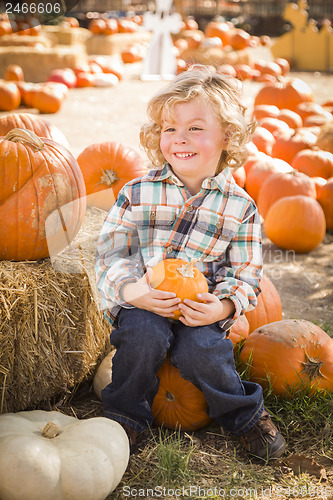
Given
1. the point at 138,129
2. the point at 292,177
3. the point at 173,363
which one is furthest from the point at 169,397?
the point at 138,129

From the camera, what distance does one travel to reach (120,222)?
2.57m

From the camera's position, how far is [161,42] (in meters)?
11.6

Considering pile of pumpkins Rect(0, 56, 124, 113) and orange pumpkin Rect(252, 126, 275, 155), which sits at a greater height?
orange pumpkin Rect(252, 126, 275, 155)

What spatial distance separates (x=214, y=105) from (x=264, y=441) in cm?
150

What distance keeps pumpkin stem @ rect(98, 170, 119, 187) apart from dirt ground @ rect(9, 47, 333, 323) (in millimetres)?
784

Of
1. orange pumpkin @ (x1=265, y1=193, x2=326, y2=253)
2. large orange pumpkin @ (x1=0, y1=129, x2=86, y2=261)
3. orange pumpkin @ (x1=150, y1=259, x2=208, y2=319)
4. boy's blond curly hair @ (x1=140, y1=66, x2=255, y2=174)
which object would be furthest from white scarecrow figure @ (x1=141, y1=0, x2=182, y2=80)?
orange pumpkin @ (x1=150, y1=259, x2=208, y2=319)

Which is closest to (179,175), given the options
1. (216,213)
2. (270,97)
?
(216,213)

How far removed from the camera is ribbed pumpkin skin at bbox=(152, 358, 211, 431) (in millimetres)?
2488

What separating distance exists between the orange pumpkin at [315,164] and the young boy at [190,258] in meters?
3.03

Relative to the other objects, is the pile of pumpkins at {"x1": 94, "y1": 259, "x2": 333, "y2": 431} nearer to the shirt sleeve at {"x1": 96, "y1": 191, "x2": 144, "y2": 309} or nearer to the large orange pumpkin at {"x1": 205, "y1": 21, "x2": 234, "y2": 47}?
the shirt sleeve at {"x1": 96, "y1": 191, "x2": 144, "y2": 309}

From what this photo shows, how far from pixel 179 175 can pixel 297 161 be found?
3.31 m

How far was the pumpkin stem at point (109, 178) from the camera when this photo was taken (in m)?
3.85

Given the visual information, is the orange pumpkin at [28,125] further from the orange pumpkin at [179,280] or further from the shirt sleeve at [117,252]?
the orange pumpkin at [179,280]

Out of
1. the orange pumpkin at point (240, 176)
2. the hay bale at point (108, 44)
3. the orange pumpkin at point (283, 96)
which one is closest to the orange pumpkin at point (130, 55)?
the hay bale at point (108, 44)
